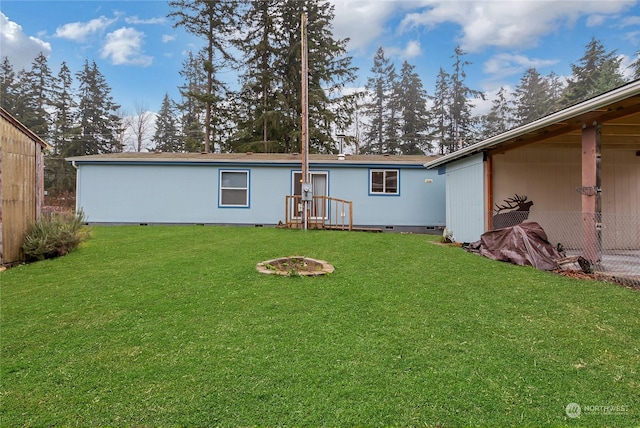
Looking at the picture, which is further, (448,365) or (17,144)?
(17,144)

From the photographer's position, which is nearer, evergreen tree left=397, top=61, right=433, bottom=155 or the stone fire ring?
the stone fire ring

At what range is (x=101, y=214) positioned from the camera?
11.3m

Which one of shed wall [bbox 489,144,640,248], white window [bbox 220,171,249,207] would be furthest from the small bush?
shed wall [bbox 489,144,640,248]

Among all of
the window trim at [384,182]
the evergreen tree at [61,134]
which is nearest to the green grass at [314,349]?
the window trim at [384,182]

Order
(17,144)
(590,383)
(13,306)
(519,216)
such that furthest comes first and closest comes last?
1. (519,216)
2. (17,144)
3. (13,306)
4. (590,383)

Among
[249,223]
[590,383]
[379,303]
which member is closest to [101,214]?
[249,223]

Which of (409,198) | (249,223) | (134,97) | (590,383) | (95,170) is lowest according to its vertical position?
(590,383)

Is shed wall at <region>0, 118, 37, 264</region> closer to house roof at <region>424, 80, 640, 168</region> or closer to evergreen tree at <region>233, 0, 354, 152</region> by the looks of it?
house roof at <region>424, 80, 640, 168</region>

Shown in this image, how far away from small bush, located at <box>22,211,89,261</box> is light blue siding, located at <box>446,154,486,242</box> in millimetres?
8461

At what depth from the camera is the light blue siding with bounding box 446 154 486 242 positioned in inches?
302

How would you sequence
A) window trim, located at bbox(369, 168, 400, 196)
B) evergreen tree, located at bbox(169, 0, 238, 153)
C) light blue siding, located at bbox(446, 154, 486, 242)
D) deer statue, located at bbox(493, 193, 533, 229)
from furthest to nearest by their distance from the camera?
evergreen tree, located at bbox(169, 0, 238, 153) < window trim, located at bbox(369, 168, 400, 196) < light blue siding, located at bbox(446, 154, 486, 242) < deer statue, located at bbox(493, 193, 533, 229)

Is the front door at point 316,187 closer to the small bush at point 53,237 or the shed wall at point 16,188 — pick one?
the small bush at point 53,237

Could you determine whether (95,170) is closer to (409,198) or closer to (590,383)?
(409,198)

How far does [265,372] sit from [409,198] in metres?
9.91
